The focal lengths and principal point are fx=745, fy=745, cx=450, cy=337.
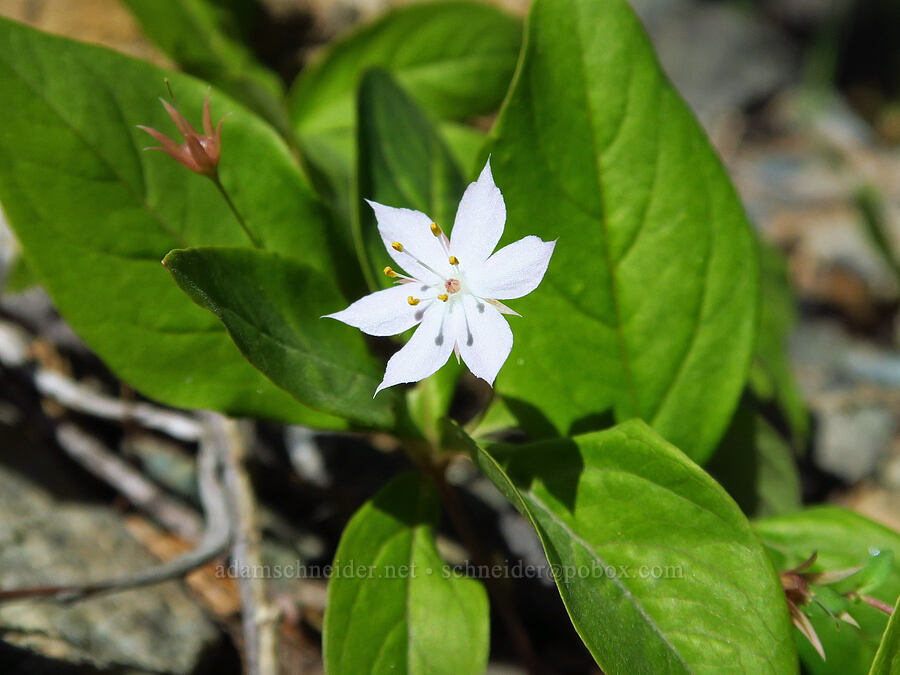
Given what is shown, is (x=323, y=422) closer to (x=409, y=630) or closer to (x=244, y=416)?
(x=244, y=416)

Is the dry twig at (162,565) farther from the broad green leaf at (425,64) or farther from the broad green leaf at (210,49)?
the broad green leaf at (425,64)

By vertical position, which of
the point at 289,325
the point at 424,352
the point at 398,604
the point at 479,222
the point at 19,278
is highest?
the point at 479,222

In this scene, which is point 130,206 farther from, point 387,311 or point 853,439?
point 853,439

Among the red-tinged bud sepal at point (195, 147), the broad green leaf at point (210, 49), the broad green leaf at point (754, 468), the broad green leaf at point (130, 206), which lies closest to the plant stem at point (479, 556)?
the broad green leaf at point (130, 206)

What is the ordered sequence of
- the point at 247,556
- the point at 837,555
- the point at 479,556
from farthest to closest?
the point at 247,556
the point at 479,556
the point at 837,555

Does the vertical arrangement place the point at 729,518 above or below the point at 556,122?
below

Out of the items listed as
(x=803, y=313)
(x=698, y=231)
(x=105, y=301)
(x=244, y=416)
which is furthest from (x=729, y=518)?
(x=803, y=313)

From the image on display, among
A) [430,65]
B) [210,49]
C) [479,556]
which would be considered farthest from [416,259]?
[210,49]
